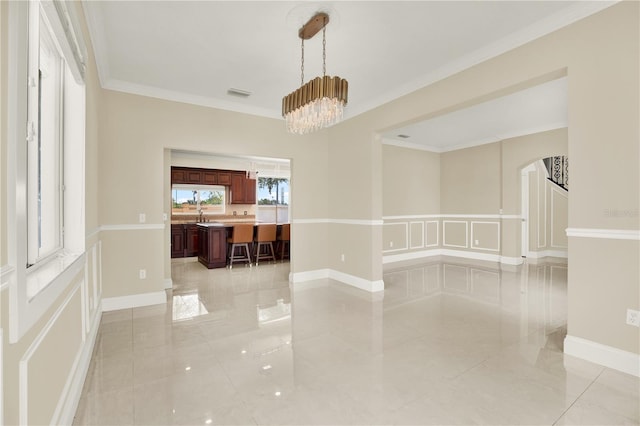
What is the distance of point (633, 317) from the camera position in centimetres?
213

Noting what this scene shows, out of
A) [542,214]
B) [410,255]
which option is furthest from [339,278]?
[542,214]

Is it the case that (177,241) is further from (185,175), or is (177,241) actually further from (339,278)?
(339,278)

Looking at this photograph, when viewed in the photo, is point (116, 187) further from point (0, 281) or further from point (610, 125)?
point (610, 125)

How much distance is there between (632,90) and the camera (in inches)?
83.4

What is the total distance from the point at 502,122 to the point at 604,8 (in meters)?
3.44

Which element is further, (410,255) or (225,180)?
(225,180)

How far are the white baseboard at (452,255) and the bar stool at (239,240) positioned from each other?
300 cm

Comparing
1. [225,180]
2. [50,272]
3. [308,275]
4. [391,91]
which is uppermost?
[391,91]

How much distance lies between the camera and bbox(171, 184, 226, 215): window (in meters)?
8.07

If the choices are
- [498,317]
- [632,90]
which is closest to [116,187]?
[498,317]

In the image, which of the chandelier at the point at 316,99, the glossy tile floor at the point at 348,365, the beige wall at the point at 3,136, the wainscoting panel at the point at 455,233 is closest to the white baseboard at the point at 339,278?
the glossy tile floor at the point at 348,365

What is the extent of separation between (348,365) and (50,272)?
1968 mm

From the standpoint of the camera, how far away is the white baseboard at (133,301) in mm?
3600

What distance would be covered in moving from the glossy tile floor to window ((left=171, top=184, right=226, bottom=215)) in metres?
4.63
